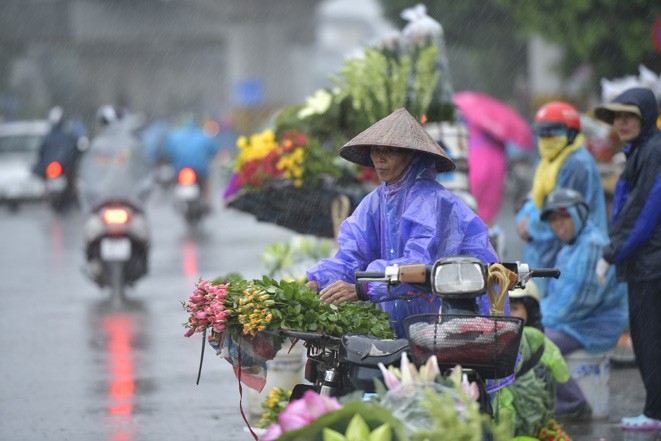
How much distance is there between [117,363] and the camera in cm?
1039

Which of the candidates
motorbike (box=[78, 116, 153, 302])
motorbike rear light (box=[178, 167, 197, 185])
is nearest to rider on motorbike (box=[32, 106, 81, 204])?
motorbike rear light (box=[178, 167, 197, 185])

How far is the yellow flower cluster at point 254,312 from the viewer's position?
193 inches

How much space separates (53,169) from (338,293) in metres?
22.2

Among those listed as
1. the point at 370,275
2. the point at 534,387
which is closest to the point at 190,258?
the point at 534,387

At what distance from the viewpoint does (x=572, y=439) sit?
25.1 feet

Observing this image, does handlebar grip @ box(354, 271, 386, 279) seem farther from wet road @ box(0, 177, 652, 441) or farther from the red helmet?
the red helmet

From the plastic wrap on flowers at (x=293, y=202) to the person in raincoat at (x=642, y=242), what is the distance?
1835mm

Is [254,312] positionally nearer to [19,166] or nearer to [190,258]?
[190,258]

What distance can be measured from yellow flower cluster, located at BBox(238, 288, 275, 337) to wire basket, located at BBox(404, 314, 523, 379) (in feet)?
1.91

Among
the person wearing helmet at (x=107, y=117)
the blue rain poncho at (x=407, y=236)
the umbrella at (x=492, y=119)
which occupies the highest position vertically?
the person wearing helmet at (x=107, y=117)

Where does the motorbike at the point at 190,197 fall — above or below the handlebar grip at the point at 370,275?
above

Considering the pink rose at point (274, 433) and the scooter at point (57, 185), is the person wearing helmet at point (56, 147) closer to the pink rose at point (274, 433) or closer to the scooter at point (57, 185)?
the scooter at point (57, 185)

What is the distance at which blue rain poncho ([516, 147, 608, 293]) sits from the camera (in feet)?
29.5

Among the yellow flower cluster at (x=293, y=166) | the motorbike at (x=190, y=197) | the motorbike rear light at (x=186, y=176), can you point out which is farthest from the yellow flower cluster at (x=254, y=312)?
the motorbike rear light at (x=186, y=176)
